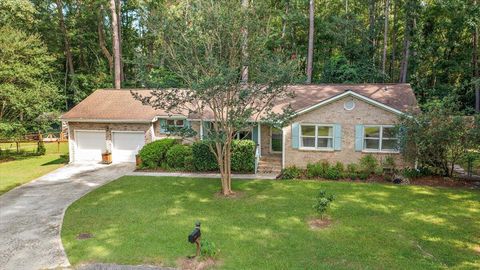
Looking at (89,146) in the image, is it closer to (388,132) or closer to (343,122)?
(343,122)

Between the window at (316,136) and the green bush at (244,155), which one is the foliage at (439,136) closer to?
the window at (316,136)

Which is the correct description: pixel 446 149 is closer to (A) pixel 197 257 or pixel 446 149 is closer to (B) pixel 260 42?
(B) pixel 260 42

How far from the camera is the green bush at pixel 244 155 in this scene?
57.0 ft

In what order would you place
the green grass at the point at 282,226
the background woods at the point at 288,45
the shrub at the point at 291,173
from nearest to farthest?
the green grass at the point at 282,226
the shrub at the point at 291,173
the background woods at the point at 288,45

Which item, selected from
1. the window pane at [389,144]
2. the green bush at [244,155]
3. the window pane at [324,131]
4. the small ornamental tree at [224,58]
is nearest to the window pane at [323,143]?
the window pane at [324,131]

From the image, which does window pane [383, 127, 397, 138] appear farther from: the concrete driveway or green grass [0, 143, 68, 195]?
green grass [0, 143, 68, 195]

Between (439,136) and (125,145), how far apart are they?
17.2 m

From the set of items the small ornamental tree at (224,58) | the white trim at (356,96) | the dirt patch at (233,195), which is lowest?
the dirt patch at (233,195)

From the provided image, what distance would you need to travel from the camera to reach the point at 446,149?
1495 centimetres

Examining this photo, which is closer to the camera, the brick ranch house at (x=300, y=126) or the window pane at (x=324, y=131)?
the brick ranch house at (x=300, y=126)

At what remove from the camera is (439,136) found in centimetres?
1431

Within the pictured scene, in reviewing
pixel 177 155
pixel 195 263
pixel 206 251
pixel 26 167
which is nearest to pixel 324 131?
pixel 177 155

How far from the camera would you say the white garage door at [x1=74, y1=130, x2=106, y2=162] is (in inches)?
829

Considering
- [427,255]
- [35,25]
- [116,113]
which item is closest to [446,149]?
[427,255]
